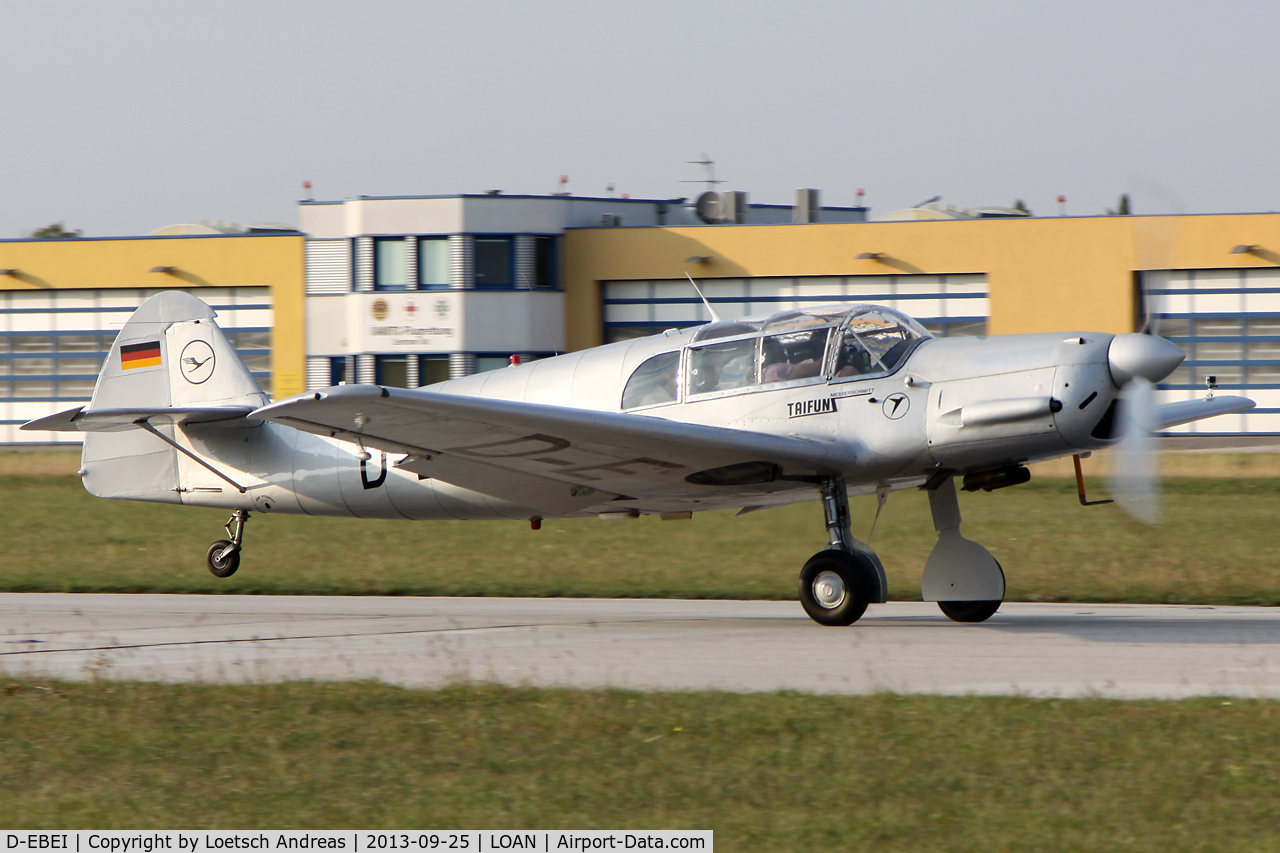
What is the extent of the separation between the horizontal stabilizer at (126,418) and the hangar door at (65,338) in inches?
1126

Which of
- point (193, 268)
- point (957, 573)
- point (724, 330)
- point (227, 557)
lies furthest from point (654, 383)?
point (193, 268)

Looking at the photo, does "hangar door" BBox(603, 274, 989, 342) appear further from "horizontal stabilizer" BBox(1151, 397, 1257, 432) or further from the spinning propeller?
the spinning propeller

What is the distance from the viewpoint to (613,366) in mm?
12297

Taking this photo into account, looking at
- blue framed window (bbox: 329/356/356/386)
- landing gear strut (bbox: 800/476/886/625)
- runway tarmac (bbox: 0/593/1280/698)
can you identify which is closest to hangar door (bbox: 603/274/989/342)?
blue framed window (bbox: 329/356/356/386)

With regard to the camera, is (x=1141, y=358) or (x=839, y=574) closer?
(x=1141, y=358)

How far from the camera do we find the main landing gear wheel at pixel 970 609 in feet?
39.5

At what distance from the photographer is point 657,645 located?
10.9m

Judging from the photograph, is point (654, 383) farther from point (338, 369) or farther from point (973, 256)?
point (338, 369)

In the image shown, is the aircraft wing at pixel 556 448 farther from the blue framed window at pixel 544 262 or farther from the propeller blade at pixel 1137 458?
the blue framed window at pixel 544 262

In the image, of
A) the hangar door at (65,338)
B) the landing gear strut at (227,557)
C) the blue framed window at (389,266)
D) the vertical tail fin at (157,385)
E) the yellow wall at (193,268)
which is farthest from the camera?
the hangar door at (65,338)

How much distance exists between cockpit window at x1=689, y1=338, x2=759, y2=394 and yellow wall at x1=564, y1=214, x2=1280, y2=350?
79.4ft

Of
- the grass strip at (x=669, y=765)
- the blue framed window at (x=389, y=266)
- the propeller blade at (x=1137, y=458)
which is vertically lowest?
the grass strip at (x=669, y=765)

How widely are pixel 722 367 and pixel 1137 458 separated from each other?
11.3 feet

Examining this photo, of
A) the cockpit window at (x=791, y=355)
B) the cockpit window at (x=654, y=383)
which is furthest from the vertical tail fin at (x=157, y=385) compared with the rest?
the cockpit window at (x=791, y=355)
